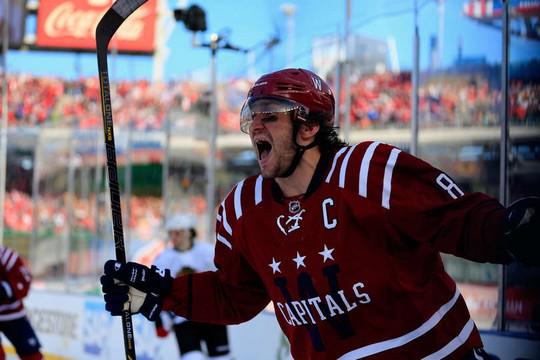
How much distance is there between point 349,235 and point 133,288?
0.70 m

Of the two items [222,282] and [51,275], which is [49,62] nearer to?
[51,275]

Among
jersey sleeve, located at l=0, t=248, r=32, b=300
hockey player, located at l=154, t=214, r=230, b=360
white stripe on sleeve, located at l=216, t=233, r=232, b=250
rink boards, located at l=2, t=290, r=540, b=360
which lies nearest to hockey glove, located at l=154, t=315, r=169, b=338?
hockey player, located at l=154, t=214, r=230, b=360

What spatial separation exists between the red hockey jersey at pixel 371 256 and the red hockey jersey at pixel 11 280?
9.70ft

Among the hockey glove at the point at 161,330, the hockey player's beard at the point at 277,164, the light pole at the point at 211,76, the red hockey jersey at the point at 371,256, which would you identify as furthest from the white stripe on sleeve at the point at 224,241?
the light pole at the point at 211,76

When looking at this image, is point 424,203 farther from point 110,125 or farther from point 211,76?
point 211,76

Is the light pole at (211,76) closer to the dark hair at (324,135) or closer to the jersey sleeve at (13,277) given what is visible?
the jersey sleeve at (13,277)

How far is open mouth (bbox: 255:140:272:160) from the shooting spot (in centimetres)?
216

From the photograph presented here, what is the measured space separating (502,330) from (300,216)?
→ 189 centimetres

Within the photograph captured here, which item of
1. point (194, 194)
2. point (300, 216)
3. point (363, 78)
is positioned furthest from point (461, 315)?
point (194, 194)

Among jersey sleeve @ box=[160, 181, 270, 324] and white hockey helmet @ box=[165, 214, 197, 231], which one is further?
white hockey helmet @ box=[165, 214, 197, 231]

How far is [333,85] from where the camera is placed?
5.54 metres

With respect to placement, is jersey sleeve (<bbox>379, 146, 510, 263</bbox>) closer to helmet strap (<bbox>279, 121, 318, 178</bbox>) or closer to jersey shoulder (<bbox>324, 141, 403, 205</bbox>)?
jersey shoulder (<bbox>324, 141, 403, 205</bbox>)

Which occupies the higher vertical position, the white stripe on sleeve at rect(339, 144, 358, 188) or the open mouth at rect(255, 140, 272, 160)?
the open mouth at rect(255, 140, 272, 160)

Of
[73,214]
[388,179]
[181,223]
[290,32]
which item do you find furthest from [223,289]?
[73,214]
